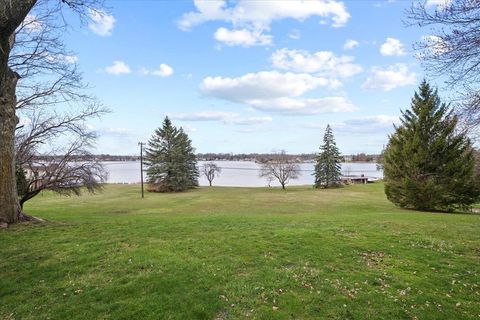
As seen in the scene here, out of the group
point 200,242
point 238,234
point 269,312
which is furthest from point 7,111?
point 269,312

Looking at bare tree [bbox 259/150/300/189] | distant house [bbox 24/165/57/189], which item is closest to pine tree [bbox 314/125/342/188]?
bare tree [bbox 259/150/300/189]

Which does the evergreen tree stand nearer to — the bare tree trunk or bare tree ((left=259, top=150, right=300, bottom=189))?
bare tree ((left=259, top=150, right=300, bottom=189))

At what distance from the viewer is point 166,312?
4262 mm

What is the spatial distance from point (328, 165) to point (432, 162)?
33717mm

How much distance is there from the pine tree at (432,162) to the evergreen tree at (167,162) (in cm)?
3289

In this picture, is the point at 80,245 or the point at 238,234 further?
the point at 238,234

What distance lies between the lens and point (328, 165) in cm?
5581

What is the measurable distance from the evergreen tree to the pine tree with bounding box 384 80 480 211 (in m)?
32.9

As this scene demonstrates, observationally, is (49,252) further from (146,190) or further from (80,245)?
(146,190)

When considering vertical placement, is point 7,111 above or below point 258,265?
above

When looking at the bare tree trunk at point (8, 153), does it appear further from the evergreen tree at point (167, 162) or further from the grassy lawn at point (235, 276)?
the evergreen tree at point (167, 162)

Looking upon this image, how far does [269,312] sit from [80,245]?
16.8ft

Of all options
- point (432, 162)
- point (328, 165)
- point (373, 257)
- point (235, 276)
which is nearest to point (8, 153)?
point (235, 276)

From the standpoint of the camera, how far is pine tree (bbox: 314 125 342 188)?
55.8 meters
